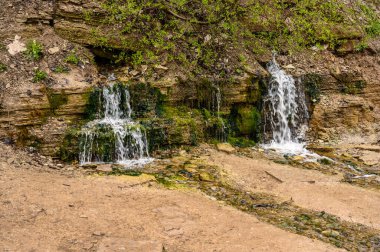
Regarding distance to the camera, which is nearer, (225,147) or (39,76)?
(39,76)

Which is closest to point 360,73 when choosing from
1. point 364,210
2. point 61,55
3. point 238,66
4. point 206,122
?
point 238,66

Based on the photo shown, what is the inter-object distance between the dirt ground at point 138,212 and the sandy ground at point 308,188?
0.07ft

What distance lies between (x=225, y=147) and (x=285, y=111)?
3159 millimetres


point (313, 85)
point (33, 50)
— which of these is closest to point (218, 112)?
point (313, 85)

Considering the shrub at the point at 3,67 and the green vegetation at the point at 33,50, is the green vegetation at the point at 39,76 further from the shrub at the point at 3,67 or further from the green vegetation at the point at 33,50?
the shrub at the point at 3,67

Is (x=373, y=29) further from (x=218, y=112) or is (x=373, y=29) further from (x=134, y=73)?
(x=134, y=73)

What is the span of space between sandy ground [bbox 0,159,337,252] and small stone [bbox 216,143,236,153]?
3.18 m

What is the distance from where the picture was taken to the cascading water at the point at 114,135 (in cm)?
952

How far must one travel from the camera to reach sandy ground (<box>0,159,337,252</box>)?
18.9 feet

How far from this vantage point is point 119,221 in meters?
6.42

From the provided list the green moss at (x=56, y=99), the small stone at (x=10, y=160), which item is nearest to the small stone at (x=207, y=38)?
the green moss at (x=56, y=99)

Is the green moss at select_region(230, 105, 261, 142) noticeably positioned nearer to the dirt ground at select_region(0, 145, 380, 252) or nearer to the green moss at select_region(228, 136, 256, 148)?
the green moss at select_region(228, 136, 256, 148)

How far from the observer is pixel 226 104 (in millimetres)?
11844

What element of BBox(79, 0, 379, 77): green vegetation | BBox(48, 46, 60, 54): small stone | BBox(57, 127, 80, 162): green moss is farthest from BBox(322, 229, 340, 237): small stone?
BBox(48, 46, 60, 54): small stone
